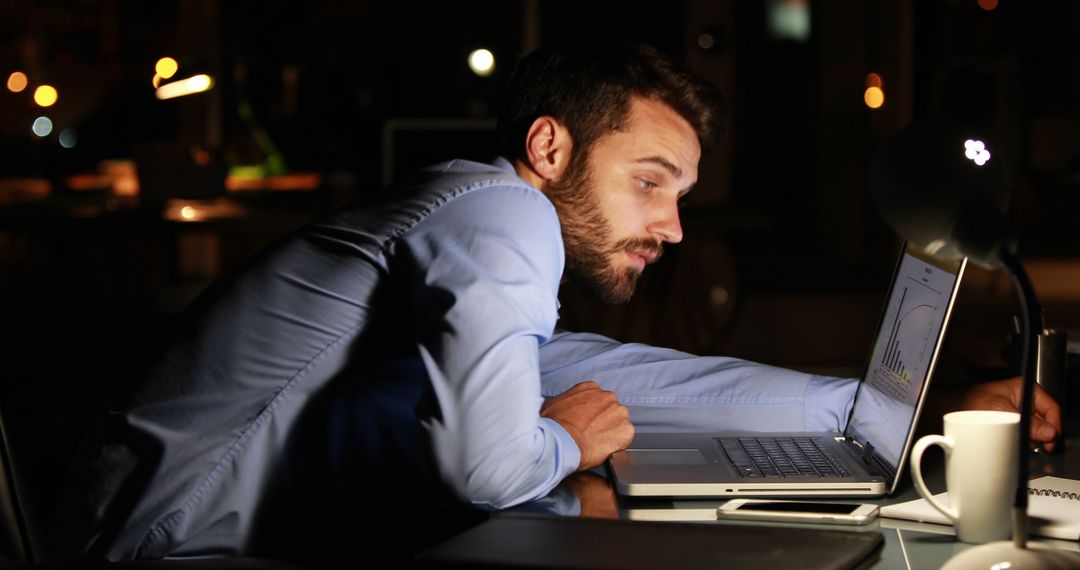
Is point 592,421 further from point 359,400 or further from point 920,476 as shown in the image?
point 920,476

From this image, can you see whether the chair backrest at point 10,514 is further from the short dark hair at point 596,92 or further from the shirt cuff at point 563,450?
the short dark hair at point 596,92

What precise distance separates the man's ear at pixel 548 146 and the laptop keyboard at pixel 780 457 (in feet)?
1.38

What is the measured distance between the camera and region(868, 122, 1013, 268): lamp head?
3.18 ft

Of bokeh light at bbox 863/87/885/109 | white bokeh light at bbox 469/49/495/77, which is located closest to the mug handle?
white bokeh light at bbox 469/49/495/77

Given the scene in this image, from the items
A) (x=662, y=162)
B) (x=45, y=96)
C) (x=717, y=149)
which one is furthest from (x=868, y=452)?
(x=45, y=96)

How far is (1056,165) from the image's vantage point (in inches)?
232

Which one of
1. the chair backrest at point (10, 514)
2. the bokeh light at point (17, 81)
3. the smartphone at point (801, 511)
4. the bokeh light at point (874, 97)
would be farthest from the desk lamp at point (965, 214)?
the bokeh light at point (17, 81)

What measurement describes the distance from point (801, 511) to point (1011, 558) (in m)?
0.28

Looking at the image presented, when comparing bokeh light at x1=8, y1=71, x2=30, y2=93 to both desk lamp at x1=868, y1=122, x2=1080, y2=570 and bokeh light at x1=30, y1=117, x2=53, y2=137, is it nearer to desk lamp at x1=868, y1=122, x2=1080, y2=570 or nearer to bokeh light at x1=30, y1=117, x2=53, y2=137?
bokeh light at x1=30, y1=117, x2=53, y2=137

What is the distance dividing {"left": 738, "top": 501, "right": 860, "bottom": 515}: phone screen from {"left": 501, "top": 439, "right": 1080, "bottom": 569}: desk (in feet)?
0.07

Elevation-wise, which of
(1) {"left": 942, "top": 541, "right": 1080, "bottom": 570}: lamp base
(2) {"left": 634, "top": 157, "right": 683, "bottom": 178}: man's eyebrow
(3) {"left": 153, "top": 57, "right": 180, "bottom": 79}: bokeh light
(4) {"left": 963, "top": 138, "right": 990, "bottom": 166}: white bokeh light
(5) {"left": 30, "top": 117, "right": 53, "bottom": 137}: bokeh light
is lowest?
(5) {"left": 30, "top": 117, "right": 53, "bottom": 137}: bokeh light

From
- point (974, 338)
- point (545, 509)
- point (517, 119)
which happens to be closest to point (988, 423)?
point (545, 509)

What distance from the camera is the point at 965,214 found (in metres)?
0.98

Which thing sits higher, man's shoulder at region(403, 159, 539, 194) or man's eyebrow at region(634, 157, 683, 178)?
man's shoulder at region(403, 159, 539, 194)
